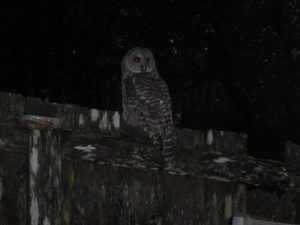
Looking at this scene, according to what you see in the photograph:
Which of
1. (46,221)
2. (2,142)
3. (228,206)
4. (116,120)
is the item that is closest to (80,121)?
(116,120)

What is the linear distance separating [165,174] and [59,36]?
5.11m

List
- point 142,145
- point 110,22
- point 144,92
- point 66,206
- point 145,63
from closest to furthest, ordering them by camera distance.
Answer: point 66,206
point 142,145
point 144,92
point 145,63
point 110,22

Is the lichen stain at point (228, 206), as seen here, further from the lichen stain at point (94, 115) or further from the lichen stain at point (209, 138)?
the lichen stain at point (94, 115)

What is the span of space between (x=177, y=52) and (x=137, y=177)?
6803 mm

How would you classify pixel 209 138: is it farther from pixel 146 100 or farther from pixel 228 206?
pixel 146 100

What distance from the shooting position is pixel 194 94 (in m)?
12.3

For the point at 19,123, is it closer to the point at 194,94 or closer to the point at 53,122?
the point at 53,122

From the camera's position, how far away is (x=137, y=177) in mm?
3111

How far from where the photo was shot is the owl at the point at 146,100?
3.36 m

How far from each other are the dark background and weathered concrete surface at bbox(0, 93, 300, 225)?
396 centimetres

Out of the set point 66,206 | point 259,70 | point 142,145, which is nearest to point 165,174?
point 142,145

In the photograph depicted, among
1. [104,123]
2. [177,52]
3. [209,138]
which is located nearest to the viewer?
[104,123]

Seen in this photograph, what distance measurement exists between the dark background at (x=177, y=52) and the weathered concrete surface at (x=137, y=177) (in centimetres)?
396

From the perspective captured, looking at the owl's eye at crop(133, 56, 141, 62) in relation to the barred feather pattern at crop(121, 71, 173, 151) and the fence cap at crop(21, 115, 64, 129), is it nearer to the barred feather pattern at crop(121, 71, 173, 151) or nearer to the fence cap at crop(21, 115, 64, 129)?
the barred feather pattern at crop(121, 71, 173, 151)
